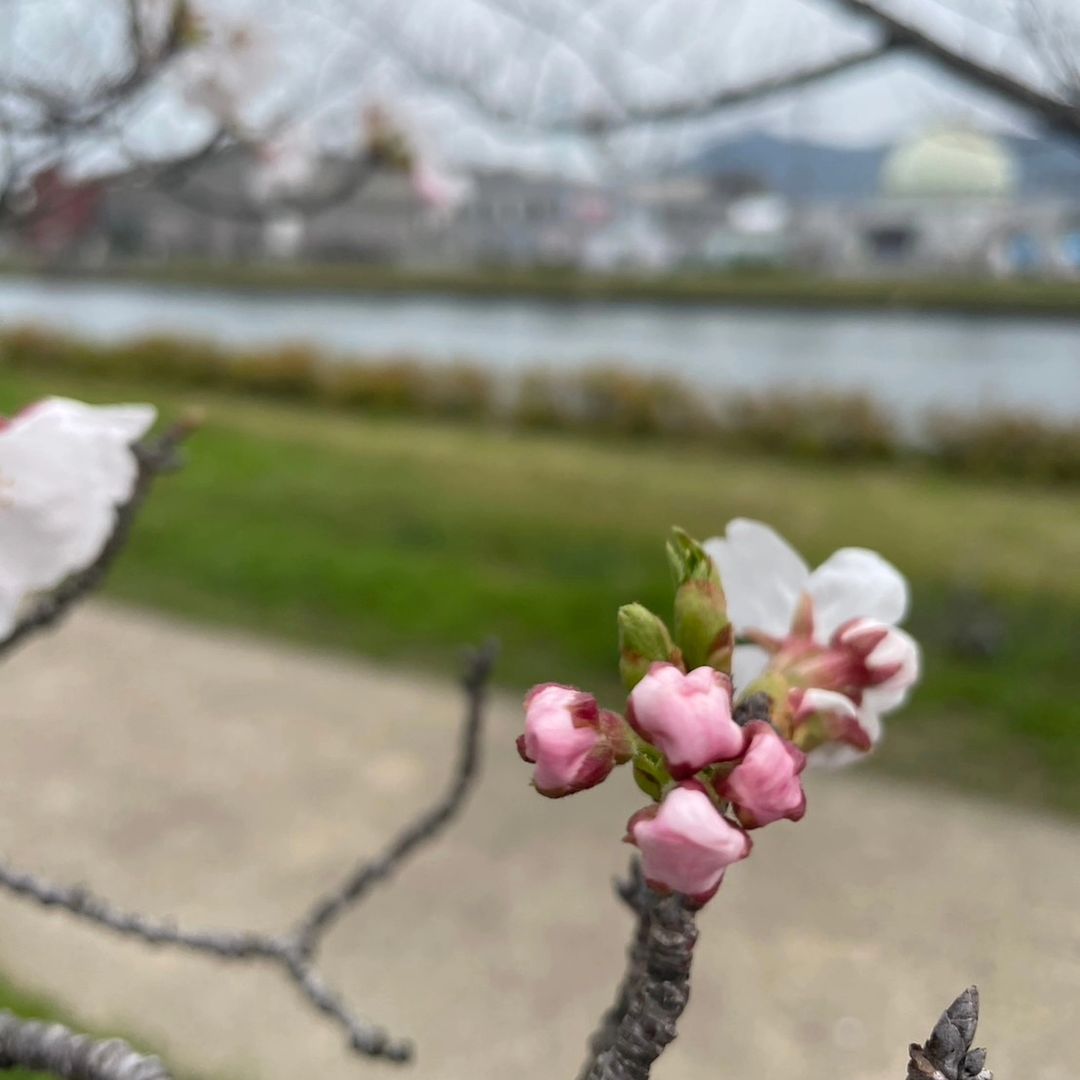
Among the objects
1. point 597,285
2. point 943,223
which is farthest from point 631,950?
point 597,285

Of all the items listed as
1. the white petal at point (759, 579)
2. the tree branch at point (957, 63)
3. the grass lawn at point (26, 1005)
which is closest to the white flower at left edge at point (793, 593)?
the white petal at point (759, 579)

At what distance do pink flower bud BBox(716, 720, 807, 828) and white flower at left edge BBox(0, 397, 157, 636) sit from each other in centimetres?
29

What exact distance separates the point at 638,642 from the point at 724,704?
0.05 metres

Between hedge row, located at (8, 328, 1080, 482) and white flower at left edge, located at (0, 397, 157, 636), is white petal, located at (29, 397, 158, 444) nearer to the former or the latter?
white flower at left edge, located at (0, 397, 157, 636)

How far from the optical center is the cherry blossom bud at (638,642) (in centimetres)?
37

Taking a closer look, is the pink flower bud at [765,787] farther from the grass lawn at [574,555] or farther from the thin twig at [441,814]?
the grass lawn at [574,555]

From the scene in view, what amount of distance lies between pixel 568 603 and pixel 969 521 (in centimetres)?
269

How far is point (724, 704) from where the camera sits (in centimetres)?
33

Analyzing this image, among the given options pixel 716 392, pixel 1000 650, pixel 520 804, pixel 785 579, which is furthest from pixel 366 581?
pixel 716 392

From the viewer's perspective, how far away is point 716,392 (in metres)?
9.34

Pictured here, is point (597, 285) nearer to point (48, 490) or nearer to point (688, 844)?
point (48, 490)

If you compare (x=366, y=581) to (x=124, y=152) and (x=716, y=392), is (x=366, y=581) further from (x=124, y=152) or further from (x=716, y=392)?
(x=716, y=392)

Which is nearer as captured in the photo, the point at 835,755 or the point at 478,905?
the point at 835,755

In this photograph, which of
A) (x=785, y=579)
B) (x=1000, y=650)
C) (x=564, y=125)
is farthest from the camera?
(x=1000, y=650)
